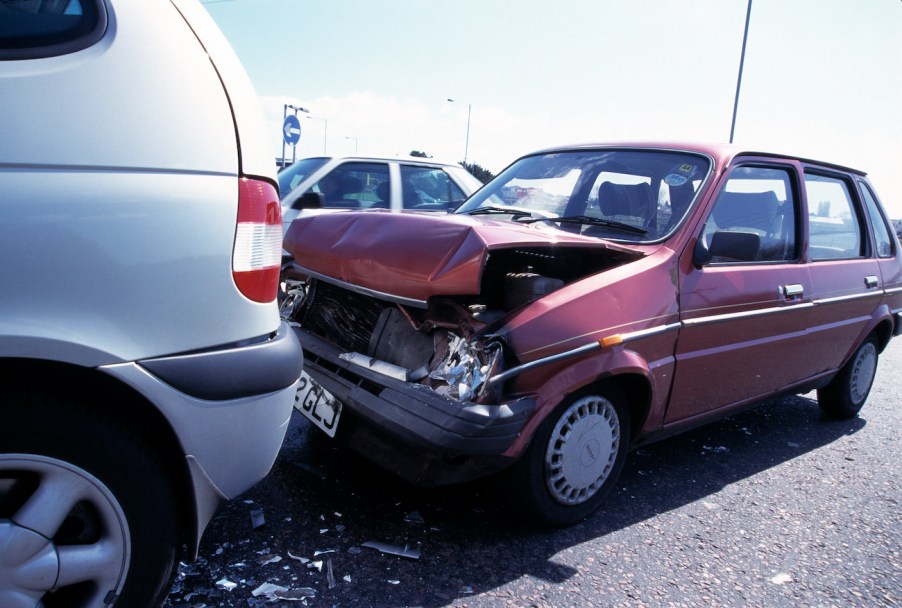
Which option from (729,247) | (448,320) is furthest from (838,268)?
(448,320)

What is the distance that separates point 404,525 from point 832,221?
3.61 metres

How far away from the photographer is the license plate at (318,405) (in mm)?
2881

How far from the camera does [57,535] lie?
165 cm

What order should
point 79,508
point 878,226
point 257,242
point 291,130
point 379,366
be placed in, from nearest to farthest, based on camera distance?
point 79,508
point 257,242
point 379,366
point 878,226
point 291,130

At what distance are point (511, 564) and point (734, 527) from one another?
121cm

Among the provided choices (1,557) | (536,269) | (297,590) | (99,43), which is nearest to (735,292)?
(536,269)

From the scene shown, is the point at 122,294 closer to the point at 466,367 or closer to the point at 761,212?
the point at 466,367

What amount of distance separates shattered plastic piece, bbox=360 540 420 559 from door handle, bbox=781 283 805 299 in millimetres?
2550

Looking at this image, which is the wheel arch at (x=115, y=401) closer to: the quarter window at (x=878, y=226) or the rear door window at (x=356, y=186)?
the quarter window at (x=878, y=226)

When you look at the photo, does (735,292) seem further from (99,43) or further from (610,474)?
(99,43)

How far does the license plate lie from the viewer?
2.88m

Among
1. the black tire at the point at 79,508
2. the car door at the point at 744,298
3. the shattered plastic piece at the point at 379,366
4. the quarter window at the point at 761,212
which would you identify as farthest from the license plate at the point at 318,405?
the quarter window at the point at 761,212

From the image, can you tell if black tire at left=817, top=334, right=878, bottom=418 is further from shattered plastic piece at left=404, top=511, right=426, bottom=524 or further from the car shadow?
shattered plastic piece at left=404, top=511, right=426, bottom=524

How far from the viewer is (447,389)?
260 centimetres
